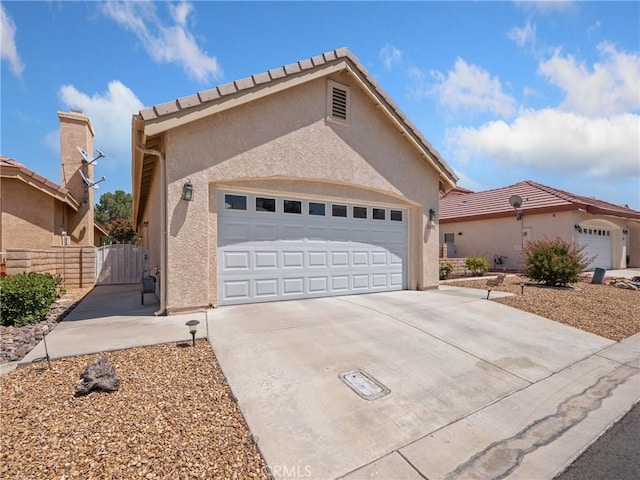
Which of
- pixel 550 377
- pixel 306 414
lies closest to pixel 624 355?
pixel 550 377

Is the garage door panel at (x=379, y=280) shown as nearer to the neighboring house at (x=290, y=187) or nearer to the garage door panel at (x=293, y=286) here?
the neighboring house at (x=290, y=187)

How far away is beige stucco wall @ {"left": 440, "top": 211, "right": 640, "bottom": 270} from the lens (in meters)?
15.9

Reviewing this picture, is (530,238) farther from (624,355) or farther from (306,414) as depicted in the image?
(306,414)

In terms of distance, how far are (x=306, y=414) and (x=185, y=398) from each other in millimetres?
1313

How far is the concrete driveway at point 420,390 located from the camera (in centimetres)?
267

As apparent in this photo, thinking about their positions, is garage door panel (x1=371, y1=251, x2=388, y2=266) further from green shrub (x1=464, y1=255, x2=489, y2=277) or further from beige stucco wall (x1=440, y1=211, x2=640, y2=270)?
beige stucco wall (x1=440, y1=211, x2=640, y2=270)

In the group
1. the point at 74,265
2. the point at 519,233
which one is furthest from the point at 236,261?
the point at 519,233

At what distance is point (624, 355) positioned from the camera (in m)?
5.27

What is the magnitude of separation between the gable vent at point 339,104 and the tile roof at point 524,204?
13.6 m

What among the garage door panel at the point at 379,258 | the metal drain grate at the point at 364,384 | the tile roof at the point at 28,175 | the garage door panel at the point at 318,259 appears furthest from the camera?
the tile roof at the point at 28,175

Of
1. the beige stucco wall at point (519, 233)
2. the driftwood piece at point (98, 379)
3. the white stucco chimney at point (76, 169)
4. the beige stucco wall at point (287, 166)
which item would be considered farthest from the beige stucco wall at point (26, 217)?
the beige stucco wall at point (519, 233)

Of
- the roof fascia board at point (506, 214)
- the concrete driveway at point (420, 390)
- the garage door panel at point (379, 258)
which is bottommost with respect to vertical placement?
the concrete driveway at point (420, 390)

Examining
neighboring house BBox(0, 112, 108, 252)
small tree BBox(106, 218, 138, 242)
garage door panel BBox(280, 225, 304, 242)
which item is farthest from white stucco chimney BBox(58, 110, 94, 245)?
small tree BBox(106, 218, 138, 242)

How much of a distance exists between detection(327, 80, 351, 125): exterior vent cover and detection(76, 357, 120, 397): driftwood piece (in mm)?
7175
